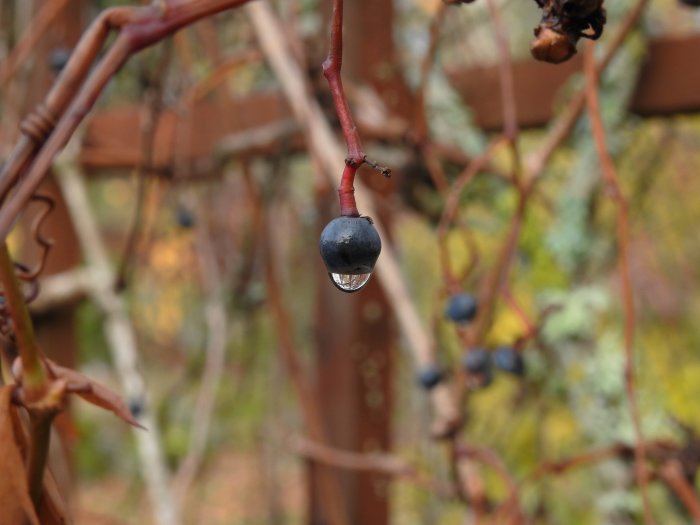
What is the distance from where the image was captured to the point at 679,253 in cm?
240

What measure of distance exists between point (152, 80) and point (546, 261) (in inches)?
26.6

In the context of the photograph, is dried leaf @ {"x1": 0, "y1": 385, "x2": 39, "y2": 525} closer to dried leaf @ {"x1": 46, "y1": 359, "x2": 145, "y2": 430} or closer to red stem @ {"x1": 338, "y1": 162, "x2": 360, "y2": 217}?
dried leaf @ {"x1": 46, "y1": 359, "x2": 145, "y2": 430}

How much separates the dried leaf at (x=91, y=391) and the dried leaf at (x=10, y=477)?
23 millimetres

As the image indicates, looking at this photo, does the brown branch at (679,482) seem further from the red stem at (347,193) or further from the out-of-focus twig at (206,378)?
the out-of-focus twig at (206,378)

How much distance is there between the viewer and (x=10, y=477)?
1.08ft

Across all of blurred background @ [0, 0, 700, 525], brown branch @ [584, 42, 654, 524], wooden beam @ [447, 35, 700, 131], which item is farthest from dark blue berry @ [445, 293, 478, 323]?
wooden beam @ [447, 35, 700, 131]

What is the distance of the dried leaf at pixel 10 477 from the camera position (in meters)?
0.32

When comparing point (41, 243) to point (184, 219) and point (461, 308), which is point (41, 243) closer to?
point (461, 308)

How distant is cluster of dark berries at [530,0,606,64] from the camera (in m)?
0.33

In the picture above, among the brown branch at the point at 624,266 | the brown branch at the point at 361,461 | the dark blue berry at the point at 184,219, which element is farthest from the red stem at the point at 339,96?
the dark blue berry at the point at 184,219

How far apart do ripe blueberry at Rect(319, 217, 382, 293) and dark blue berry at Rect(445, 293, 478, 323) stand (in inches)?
20.7

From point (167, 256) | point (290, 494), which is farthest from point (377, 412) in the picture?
point (290, 494)

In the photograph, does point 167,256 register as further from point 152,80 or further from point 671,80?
Result: point 671,80

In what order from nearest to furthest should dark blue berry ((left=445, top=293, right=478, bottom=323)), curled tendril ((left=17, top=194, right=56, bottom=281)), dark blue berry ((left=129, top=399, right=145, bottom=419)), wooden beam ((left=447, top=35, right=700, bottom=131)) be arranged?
curled tendril ((left=17, top=194, right=56, bottom=281)), dark blue berry ((left=445, top=293, right=478, bottom=323)), wooden beam ((left=447, top=35, right=700, bottom=131)), dark blue berry ((left=129, top=399, right=145, bottom=419))
